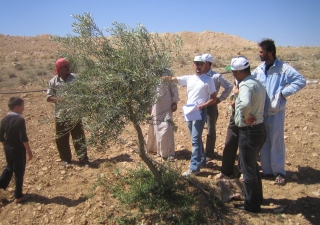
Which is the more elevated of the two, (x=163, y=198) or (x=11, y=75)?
(x=11, y=75)

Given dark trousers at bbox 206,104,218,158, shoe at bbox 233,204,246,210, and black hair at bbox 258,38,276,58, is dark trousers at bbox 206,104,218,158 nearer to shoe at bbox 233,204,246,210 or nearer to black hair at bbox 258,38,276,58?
black hair at bbox 258,38,276,58

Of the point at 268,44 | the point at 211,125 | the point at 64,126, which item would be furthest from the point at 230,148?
the point at 64,126

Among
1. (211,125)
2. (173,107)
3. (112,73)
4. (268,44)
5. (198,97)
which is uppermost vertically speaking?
(268,44)

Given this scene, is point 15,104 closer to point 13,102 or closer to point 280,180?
point 13,102

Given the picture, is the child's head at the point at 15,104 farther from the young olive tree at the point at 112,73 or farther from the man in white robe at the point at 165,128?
the man in white robe at the point at 165,128

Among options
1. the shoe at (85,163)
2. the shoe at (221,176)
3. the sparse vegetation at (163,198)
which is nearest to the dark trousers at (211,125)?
the shoe at (221,176)

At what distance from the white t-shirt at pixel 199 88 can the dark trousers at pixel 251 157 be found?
105 cm

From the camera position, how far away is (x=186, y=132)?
6523mm

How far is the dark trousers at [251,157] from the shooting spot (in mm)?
3326

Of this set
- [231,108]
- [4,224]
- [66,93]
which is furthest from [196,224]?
[4,224]

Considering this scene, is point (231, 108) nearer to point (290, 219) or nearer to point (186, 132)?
point (290, 219)

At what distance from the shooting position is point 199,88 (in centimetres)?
429

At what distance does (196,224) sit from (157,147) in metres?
2.16

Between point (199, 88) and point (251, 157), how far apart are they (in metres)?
1.36
